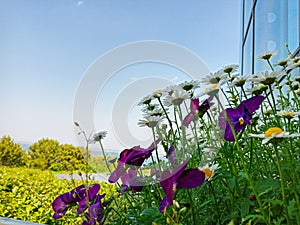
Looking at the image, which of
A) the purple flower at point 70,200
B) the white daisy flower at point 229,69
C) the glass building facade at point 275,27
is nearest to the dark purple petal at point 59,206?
the purple flower at point 70,200

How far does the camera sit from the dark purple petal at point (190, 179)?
0.54m

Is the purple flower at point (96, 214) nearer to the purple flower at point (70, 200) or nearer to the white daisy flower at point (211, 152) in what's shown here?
the purple flower at point (70, 200)

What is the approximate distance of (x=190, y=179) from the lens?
539mm

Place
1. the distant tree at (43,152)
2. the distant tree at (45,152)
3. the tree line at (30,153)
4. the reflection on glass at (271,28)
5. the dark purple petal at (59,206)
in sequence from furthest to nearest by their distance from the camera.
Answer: the tree line at (30,153)
the distant tree at (43,152)
the distant tree at (45,152)
the reflection on glass at (271,28)
the dark purple petal at (59,206)

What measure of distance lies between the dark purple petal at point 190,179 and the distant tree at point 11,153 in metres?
6.21

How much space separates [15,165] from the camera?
6.17 meters

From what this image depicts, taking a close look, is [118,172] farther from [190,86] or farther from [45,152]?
[45,152]

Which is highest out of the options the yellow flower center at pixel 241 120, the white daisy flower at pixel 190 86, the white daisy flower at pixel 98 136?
the white daisy flower at pixel 190 86

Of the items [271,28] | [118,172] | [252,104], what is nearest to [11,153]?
[271,28]

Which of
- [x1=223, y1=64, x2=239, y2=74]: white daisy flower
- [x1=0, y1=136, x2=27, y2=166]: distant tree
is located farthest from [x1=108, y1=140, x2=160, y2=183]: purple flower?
[x1=0, y1=136, x2=27, y2=166]: distant tree

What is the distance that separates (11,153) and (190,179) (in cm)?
626

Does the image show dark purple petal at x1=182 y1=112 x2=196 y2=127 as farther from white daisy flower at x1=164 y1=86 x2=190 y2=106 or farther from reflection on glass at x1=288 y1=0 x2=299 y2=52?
reflection on glass at x1=288 y1=0 x2=299 y2=52

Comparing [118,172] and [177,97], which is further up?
[177,97]

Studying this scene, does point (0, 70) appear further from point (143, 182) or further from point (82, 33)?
point (143, 182)
